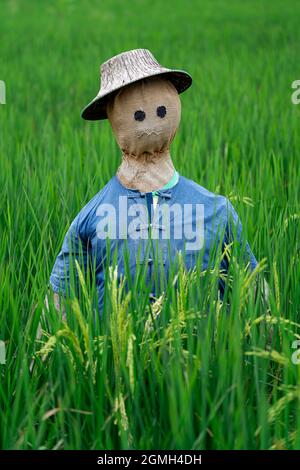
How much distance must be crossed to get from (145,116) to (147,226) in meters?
0.22

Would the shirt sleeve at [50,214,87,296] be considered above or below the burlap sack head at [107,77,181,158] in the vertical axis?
below

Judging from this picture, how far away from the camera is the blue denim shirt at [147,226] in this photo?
1.58 m

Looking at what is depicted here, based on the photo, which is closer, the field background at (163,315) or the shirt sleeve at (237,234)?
the field background at (163,315)

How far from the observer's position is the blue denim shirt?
1582 millimetres

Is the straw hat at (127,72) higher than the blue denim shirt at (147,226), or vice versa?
the straw hat at (127,72)

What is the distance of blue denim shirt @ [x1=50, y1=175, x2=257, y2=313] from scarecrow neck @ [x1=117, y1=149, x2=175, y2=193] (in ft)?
0.05

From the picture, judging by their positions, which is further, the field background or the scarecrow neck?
the scarecrow neck

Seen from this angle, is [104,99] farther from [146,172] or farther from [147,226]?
[147,226]

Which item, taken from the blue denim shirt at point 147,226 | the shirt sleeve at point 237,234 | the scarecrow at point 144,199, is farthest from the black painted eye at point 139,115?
the shirt sleeve at point 237,234

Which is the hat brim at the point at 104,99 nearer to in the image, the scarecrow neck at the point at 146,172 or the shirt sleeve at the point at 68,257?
the scarecrow neck at the point at 146,172

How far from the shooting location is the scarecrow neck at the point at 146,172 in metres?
1.63

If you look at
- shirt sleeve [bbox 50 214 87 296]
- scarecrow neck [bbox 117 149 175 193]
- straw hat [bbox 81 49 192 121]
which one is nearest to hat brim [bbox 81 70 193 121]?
straw hat [bbox 81 49 192 121]

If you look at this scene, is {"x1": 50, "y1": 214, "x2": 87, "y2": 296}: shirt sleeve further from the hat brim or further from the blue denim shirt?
the hat brim

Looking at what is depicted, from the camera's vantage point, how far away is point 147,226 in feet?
5.22
